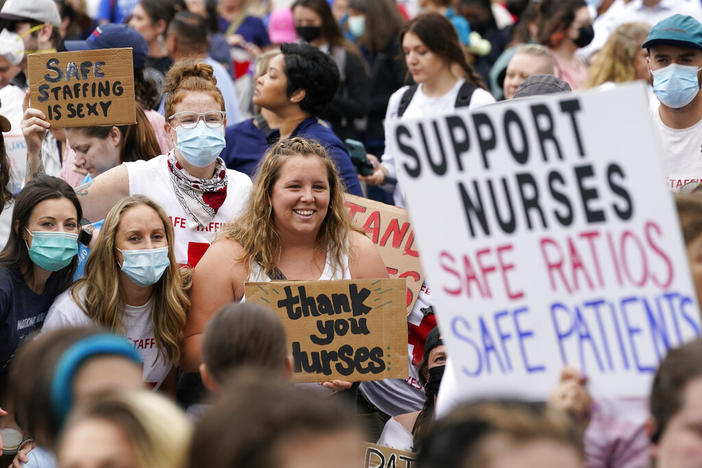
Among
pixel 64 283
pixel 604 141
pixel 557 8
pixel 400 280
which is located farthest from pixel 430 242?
pixel 557 8

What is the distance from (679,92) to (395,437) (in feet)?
8.45

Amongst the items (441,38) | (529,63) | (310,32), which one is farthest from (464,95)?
(310,32)

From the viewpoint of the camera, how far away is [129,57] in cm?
621

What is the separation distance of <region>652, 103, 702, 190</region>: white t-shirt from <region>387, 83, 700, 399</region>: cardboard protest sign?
3184mm

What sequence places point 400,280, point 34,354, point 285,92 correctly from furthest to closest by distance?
point 285,92
point 400,280
point 34,354

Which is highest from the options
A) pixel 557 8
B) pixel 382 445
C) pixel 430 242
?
pixel 557 8

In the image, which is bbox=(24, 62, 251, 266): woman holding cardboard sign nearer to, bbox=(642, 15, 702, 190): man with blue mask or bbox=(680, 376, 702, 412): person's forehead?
bbox=(642, 15, 702, 190): man with blue mask

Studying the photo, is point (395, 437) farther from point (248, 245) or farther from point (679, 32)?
point (679, 32)

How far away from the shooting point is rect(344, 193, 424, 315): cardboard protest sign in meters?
6.07

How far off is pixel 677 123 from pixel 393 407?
240 cm

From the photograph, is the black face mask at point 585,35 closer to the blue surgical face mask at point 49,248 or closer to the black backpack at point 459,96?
the black backpack at point 459,96

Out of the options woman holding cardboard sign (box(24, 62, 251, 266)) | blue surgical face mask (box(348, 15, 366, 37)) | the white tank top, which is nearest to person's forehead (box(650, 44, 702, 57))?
the white tank top

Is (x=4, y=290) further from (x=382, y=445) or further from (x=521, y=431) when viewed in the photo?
(x=521, y=431)

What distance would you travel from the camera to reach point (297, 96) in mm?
7141
